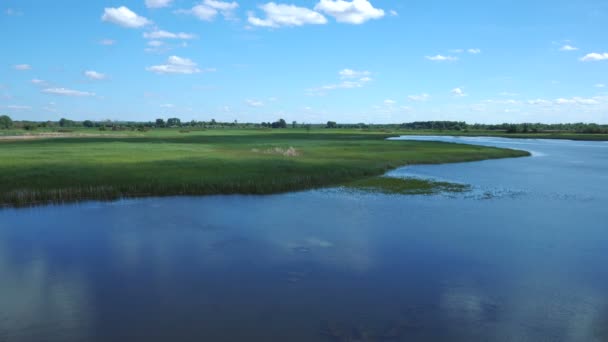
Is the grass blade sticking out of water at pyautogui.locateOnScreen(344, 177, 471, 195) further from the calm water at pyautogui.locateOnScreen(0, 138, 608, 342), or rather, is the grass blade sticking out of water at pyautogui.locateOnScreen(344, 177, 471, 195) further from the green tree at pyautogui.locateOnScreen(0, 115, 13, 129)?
the green tree at pyautogui.locateOnScreen(0, 115, 13, 129)

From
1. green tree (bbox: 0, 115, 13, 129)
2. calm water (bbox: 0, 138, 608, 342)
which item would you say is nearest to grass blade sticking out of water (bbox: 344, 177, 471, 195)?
calm water (bbox: 0, 138, 608, 342)

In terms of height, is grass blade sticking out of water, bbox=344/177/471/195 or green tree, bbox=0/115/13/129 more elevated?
green tree, bbox=0/115/13/129

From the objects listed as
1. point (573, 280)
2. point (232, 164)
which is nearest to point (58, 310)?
point (573, 280)

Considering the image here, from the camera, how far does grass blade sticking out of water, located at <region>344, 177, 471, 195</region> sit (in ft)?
109

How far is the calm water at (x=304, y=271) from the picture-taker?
12320 millimetres

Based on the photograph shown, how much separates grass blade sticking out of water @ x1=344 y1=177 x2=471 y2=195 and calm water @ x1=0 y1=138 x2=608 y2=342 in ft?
12.9

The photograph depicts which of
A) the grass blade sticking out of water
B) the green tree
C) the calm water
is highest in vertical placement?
the green tree

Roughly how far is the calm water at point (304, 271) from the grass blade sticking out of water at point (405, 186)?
3923 millimetres

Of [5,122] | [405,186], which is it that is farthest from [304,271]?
[5,122]

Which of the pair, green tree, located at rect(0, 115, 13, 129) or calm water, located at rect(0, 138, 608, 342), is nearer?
calm water, located at rect(0, 138, 608, 342)

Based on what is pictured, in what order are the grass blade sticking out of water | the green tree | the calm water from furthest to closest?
the green tree, the grass blade sticking out of water, the calm water

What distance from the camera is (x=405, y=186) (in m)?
35.4

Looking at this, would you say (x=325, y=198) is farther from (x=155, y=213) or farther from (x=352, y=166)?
(x=352, y=166)

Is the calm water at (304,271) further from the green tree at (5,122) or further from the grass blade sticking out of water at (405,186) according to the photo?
the green tree at (5,122)
